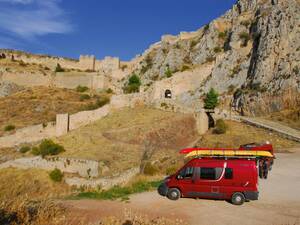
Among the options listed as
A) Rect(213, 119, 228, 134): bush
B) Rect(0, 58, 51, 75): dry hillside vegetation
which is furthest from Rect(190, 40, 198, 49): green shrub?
Rect(213, 119, 228, 134): bush

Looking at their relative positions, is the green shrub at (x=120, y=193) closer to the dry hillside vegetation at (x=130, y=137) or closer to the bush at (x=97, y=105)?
the dry hillside vegetation at (x=130, y=137)

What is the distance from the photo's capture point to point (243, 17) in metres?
60.6

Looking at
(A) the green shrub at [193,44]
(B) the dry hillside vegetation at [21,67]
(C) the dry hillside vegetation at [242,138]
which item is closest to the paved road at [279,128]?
(C) the dry hillside vegetation at [242,138]

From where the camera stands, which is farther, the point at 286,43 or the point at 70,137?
the point at 286,43

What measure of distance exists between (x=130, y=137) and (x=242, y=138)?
1027cm

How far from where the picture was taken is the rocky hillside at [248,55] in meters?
42.6

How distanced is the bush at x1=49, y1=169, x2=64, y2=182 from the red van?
54.4 feet

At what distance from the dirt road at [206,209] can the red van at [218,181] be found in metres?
0.25

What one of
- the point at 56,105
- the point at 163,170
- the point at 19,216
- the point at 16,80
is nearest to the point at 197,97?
the point at 56,105

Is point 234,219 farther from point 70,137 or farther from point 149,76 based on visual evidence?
point 149,76

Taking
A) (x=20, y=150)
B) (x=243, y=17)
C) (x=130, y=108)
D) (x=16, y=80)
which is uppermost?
(x=243, y=17)

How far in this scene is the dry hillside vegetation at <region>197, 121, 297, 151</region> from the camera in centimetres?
2808

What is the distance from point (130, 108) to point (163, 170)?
24.2 metres

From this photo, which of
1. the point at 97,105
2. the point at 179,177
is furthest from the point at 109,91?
the point at 179,177
